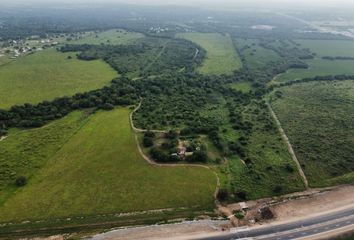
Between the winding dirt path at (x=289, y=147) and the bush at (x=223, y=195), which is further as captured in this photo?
the winding dirt path at (x=289, y=147)

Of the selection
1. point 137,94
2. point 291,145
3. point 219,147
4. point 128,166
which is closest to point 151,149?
point 128,166

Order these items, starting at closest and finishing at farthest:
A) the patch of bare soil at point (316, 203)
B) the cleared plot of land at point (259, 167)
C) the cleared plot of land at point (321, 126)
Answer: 1. the patch of bare soil at point (316, 203)
2. the cleared plot of land at point (259, 167)
3. the cleared plot of land at point (321, 126)

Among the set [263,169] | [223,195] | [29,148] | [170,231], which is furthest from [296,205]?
[29,148]

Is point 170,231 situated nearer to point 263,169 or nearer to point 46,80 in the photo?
point 263,169

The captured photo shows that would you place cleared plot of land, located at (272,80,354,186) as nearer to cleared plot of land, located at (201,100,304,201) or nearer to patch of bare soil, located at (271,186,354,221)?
patch of bare soil, located at (271,186,354,221)

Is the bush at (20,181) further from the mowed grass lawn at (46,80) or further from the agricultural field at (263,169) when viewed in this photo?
the mowed grass lawn at (46,80)

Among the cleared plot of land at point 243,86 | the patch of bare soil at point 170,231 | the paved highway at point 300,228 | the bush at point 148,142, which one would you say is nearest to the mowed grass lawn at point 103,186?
the bush at point 148,142
